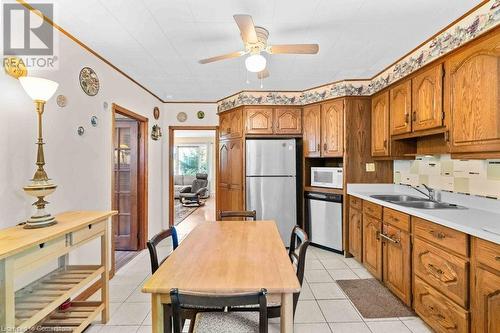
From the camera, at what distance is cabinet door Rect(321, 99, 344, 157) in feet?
11.3

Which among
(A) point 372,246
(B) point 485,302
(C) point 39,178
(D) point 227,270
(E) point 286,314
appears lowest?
(A) point 372,246

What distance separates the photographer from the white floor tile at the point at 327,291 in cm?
246

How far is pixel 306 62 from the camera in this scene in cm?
280

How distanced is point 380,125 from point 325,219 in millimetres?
1457

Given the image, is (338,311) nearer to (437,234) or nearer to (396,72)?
(437,234)

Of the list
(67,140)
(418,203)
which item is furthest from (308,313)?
(67,140)

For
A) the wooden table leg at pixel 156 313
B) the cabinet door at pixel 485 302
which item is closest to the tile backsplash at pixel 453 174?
the cabinet door at pixel 485 302

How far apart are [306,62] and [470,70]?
56.7 inches

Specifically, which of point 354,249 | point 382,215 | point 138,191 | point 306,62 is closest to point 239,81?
point 306,62

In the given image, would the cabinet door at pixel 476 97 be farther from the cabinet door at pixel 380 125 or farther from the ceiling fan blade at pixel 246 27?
the ceiling fan blade at pixel 246 27

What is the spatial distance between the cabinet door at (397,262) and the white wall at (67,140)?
2940 mm

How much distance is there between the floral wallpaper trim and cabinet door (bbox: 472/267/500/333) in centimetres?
159

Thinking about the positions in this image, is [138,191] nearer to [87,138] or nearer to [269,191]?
[87,138]

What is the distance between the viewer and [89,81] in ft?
8.13
